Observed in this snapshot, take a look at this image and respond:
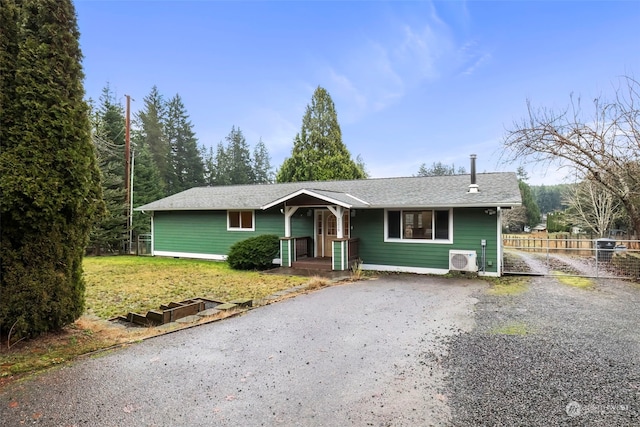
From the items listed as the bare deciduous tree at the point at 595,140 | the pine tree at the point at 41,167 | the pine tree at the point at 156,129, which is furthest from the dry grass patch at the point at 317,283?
the pine tree at the point at 156,129

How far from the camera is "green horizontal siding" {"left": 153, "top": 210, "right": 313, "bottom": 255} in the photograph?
13266 mm

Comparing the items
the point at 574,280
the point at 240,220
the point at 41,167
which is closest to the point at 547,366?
the point at 41,167

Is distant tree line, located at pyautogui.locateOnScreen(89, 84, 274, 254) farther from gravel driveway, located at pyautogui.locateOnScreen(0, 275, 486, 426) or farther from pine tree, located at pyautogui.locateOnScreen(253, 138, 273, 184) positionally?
gravel driveway, located at pyautogui.locateOnScreen(0, 275, 486, 426)

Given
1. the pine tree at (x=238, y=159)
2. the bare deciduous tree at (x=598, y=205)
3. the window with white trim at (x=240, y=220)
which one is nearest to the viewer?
the window with white trim at (x=240, y=220)

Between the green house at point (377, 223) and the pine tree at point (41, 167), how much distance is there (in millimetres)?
7100

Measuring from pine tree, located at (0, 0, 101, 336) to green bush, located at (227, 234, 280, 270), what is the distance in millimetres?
6889

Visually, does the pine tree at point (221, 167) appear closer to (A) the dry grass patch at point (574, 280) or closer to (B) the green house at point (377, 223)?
(B) the green house at point (377, 223)

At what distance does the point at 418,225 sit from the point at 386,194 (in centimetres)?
182

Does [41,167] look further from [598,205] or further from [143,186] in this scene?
[598,205]

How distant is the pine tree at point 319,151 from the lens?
29.4 m

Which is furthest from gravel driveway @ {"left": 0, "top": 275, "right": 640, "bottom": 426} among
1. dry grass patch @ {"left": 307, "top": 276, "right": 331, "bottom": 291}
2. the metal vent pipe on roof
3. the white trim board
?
the white trim board

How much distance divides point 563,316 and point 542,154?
622 centimetres

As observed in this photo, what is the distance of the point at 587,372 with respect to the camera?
11.9 ft

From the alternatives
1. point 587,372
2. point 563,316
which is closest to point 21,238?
point 587,372
